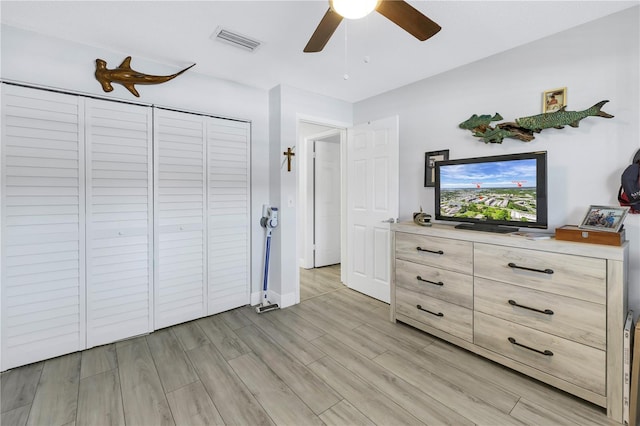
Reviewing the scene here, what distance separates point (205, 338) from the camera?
2.61m

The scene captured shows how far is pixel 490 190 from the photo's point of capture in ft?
7.80

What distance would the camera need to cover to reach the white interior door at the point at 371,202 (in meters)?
3.29

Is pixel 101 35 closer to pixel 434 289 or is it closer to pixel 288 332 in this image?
pixel 288 332

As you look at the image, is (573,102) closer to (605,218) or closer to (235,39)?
(605,218)

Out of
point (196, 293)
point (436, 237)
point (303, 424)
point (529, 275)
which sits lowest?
point (303, 424)

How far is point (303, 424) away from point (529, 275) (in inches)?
67.9

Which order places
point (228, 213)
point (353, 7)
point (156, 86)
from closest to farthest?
point (353, 7) < point (156, 86) < point (228, 213)

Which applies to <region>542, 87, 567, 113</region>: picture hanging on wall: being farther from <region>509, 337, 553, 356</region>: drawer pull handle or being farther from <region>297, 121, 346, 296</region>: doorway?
<region>297, 121, 346, 296</region>: doorway

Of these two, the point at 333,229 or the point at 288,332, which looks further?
the point at 333,229

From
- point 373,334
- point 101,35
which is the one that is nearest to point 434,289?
point 373,334

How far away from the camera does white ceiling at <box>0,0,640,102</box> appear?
1.89m

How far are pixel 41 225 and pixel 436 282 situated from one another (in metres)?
3.15

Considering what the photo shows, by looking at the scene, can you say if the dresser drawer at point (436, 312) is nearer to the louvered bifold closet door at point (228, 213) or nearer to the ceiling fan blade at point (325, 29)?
the louvered bifold closet door at point (228, 213)

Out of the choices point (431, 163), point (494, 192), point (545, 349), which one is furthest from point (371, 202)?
point (545, 349)
